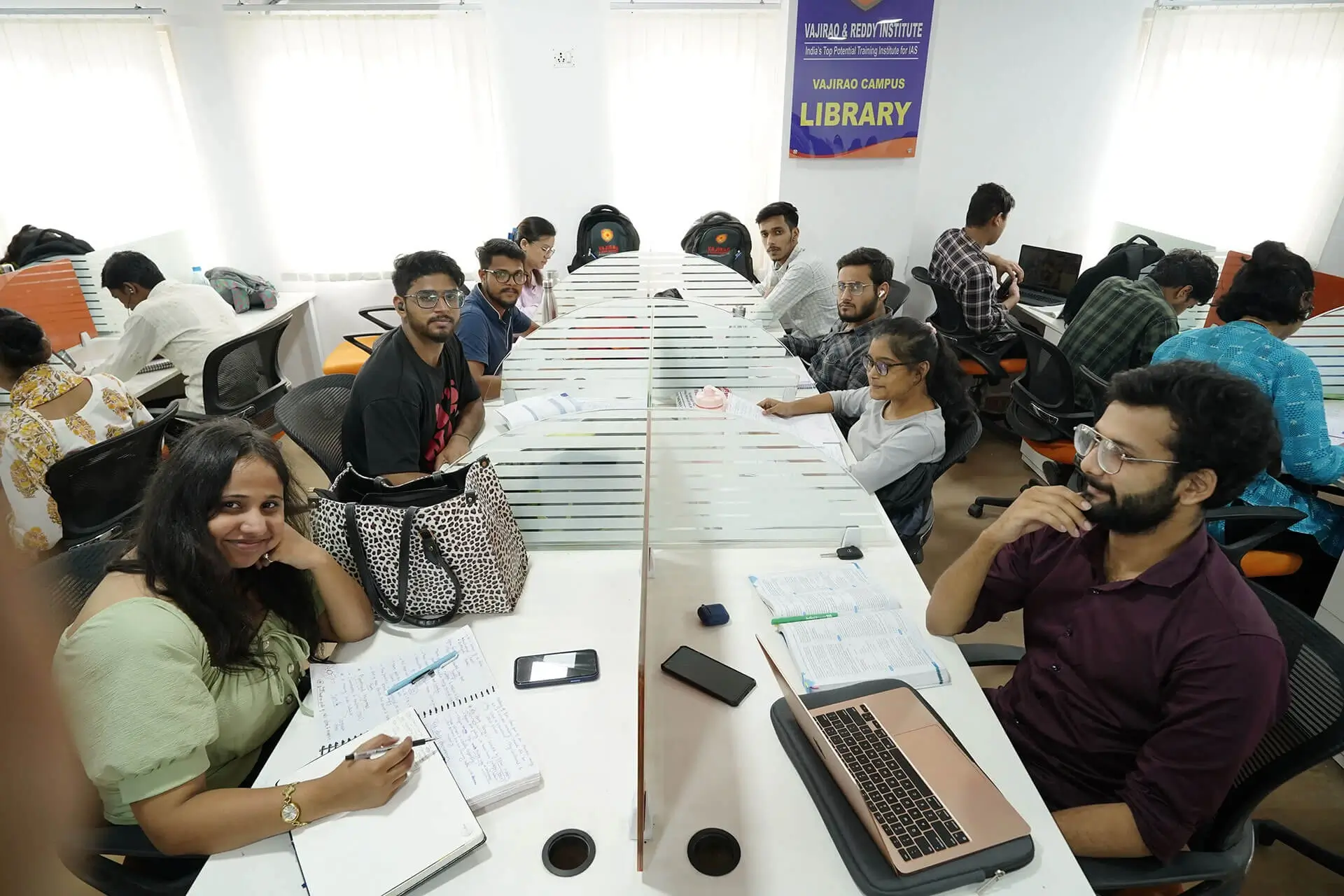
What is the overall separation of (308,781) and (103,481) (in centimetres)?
185

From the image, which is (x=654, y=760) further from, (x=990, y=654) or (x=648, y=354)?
(x=648, y=354)

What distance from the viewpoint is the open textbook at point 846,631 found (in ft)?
4.41

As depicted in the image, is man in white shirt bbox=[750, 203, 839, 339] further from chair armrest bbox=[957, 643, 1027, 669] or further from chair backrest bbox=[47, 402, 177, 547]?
chair backrest bbox=[47, 402, 177, 547]

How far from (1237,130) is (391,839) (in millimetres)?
6080

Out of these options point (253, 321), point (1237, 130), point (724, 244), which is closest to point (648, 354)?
point (724, 244)

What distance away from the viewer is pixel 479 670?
136cm

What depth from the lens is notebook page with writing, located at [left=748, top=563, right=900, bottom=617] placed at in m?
1.52

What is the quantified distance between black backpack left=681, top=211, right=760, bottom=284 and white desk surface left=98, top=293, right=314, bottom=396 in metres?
2.36

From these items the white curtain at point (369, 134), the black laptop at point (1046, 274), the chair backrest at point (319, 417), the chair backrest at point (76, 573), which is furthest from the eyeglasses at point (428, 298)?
the black laptop at point (1046, 274)

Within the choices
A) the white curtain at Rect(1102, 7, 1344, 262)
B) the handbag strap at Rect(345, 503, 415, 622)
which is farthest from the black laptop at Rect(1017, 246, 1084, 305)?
the handbag strap at Rect(345, 503, 415, 622)

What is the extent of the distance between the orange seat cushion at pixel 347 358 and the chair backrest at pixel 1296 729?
3.94m

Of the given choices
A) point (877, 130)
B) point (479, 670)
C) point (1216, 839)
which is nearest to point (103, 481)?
point (479, 670)

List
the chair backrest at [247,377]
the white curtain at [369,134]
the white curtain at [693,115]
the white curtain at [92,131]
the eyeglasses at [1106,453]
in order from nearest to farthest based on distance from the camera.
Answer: the eyeglasses at [1106,453] < the chair backrest at [247,377] < the white curtain at [92,131] < the white curtain at [369,134] < the white curtain at [693,115]

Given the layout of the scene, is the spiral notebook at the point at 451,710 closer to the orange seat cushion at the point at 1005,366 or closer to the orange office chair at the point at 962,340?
the orange office chair at the point at 962,340
